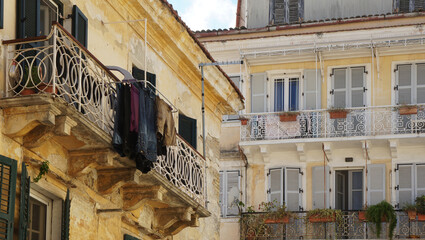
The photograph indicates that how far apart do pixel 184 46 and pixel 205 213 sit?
3052 millimetres

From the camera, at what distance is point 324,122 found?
3384cm

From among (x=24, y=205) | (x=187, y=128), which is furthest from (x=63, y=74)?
(x=187, y=128)

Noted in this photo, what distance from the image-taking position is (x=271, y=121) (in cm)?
3416

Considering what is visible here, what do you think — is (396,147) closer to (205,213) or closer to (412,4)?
(412,4)

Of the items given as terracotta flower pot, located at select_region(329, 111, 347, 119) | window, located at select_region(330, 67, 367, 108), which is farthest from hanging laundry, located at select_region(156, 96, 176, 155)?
window, located at select_region(330, 67, 367, 108)

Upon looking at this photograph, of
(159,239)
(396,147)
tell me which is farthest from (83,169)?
(396,147)

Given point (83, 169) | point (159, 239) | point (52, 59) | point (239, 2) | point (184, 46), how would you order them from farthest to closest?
1. point (239, 2)
2. point (184, 46)
3. point (159, 239)
4. point (83, 169)
5. point (52, 59)

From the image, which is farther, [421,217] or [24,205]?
[421,217]

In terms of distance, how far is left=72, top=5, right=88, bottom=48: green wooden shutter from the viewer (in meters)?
16.0

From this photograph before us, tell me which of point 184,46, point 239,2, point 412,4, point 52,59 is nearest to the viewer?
point 52,59

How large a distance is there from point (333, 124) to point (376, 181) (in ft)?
6.68

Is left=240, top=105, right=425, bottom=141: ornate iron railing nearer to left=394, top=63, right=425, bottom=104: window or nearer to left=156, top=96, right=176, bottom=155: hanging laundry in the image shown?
left=394, top=63, right=425, bottom=104: window

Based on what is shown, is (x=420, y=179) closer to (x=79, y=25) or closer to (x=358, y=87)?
(x=358, y=87)

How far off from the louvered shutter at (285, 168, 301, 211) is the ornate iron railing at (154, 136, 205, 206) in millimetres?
14548
